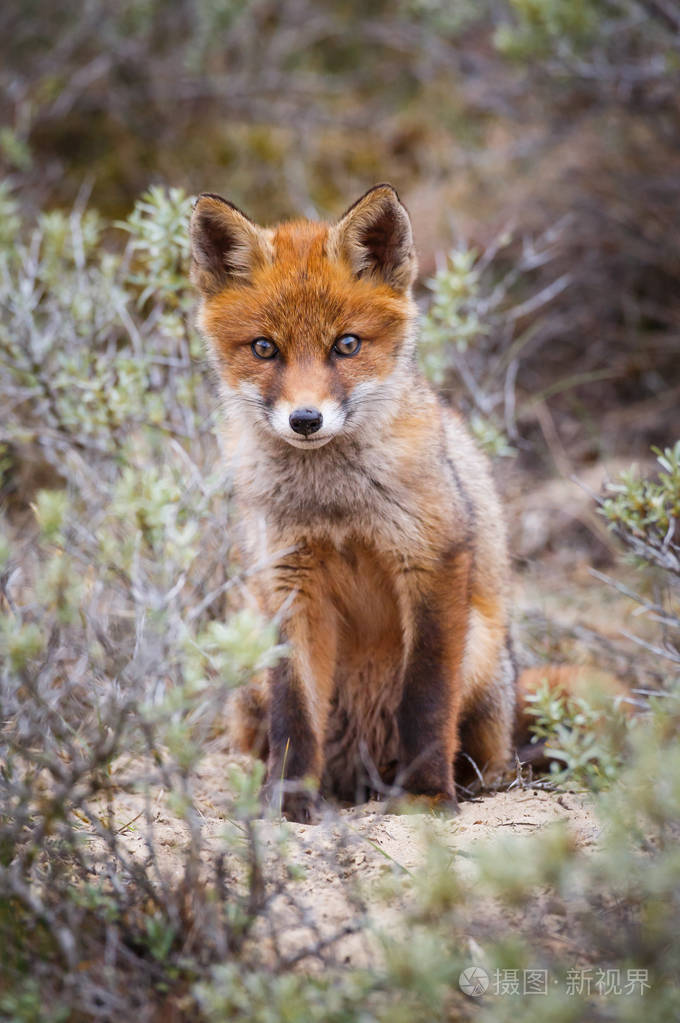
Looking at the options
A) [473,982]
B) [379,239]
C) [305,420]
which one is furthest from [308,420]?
[473,982]

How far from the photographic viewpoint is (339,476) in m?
3.39

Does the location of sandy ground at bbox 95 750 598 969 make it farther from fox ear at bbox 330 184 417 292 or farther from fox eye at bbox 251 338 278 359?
fox ear at bbox 330 184 417 292

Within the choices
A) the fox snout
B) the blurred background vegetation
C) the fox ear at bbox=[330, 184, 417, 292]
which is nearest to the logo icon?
the blurred background vegetation

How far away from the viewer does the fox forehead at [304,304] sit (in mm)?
3244

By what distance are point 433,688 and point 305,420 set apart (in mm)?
1102

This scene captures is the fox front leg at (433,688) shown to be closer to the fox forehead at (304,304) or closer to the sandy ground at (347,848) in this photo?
the sandy ground at (347,848)

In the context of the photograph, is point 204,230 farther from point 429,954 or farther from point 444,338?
point 429,954

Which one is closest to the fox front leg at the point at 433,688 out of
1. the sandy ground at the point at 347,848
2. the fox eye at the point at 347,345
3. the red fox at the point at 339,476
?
the red fox at the point at 339,476

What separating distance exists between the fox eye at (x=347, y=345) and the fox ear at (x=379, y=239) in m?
0.28

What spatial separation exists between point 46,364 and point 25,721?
8.51 feet

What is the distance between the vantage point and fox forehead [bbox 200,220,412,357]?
10.6 feet

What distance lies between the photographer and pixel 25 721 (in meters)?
2.52

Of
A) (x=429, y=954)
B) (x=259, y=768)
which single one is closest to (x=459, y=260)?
(x=259, y=768)

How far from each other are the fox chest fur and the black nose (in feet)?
0.24
